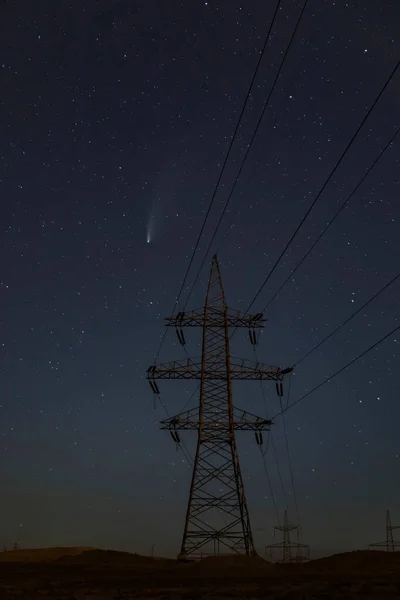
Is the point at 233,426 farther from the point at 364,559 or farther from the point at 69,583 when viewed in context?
the point at 69,583

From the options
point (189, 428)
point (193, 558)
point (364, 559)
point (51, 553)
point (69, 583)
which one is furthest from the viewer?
point (51, 553)

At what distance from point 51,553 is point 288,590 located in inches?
1642

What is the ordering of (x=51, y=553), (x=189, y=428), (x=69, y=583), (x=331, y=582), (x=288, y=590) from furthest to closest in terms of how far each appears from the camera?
(x=51, y=553) < (x=189, y=428) < (x=69, y=583) < (x=331, y=582) < (x=288, y=590)

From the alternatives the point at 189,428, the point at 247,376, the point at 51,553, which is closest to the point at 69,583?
the point at 189,428

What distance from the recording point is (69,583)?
598 inches

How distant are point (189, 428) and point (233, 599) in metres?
15.5

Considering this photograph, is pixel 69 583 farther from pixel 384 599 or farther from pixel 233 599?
pixel 384 599

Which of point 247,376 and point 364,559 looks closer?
point 364,559

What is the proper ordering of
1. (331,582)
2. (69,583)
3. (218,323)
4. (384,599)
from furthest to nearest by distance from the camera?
(218,323), (69,583), (331,582), (384,599)

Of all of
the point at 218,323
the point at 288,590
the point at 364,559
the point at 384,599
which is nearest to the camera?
the point at 384,599

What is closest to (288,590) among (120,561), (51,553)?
(120,561)

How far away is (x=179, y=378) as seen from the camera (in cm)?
2781

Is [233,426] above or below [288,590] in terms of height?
above

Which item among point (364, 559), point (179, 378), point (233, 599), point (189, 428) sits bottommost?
point (233, 599)
